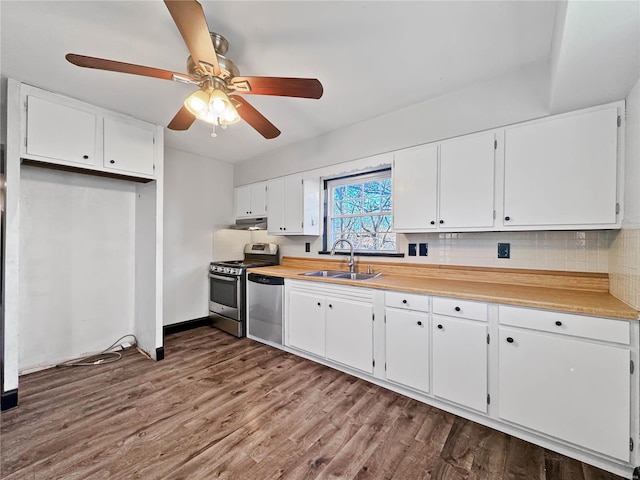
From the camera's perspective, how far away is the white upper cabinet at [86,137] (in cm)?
209

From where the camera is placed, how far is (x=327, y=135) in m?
3.08

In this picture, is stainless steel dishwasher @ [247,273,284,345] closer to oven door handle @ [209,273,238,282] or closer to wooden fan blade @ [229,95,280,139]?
oven door handle @ [209,273,238,282]

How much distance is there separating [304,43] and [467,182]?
5.21 ft

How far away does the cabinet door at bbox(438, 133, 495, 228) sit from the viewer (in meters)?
2.04

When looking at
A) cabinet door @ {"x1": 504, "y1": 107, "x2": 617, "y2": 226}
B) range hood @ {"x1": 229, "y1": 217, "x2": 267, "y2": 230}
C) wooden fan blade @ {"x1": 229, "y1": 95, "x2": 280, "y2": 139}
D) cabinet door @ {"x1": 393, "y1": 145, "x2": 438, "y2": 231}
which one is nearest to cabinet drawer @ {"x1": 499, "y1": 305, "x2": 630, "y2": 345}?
cabinet door @ {"x1": 504, "y1": 107, "x2": 617, "y2": 226}

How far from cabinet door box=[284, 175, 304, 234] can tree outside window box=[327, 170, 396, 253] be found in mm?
408

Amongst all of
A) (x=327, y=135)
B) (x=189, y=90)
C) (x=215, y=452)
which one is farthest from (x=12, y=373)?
(x=327, y=135)

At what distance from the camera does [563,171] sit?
1.77 meters

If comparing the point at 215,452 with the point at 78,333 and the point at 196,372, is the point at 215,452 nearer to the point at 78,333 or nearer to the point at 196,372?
the point at 196,372

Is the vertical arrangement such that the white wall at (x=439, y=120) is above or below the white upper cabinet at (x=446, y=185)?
above

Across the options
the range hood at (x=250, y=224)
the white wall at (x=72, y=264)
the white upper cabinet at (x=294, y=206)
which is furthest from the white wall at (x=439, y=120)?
the white wall at (x=72, y=264)

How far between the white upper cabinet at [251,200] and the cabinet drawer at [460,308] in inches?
103

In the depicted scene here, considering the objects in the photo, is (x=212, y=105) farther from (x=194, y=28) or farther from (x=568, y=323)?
(x=568, y=323)

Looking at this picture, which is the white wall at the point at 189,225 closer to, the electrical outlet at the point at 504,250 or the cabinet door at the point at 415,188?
the cabinet door at the point at 415,188
